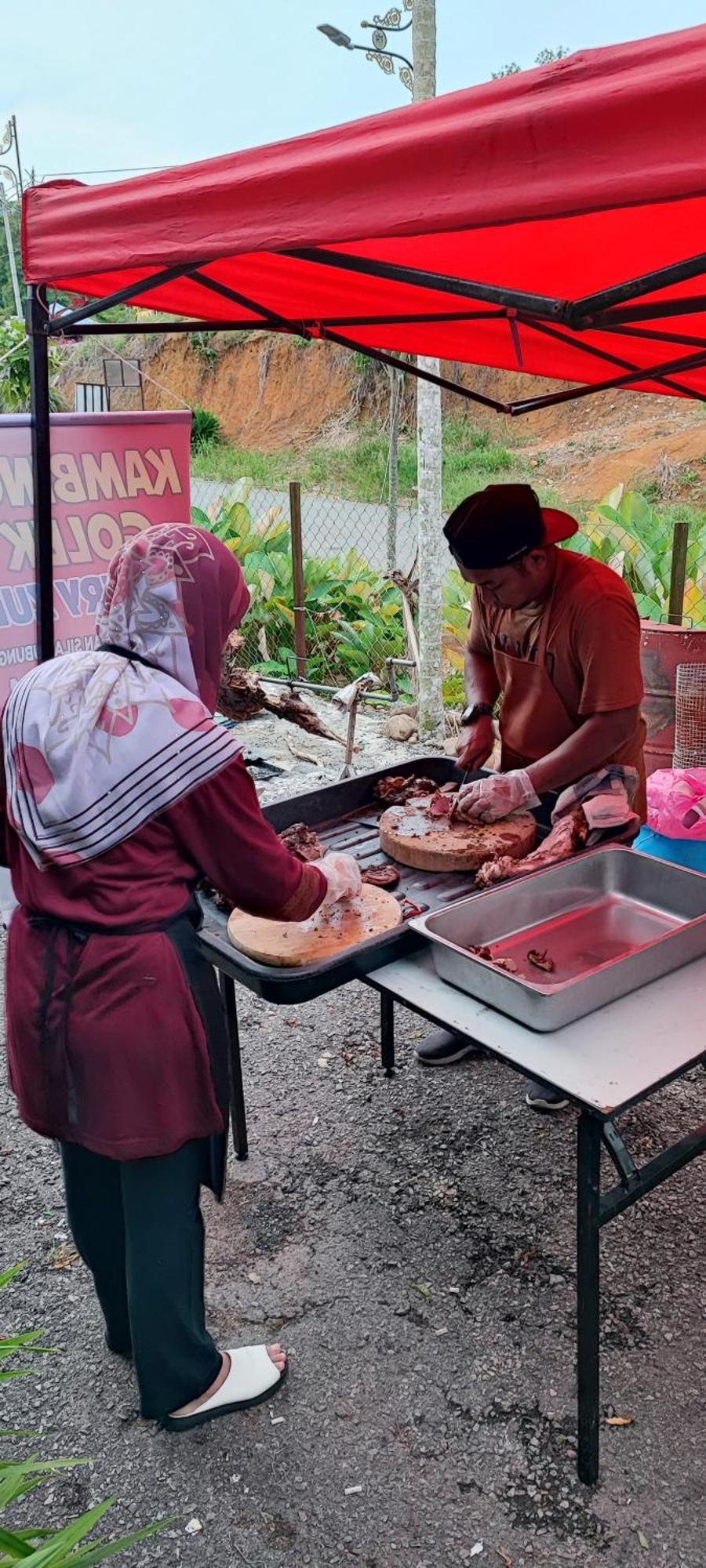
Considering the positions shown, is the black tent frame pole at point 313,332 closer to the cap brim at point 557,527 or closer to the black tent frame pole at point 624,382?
the black tent frame pole at point 624,382

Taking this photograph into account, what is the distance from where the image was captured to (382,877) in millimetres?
2490

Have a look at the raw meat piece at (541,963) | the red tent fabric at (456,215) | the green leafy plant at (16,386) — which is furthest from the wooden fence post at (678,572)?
the green leafy plant at (16,386)

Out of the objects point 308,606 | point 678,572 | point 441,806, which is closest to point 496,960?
point 441,806

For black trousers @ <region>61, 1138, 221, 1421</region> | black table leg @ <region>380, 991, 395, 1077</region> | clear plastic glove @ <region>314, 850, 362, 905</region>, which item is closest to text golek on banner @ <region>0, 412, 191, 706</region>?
black table leg @ <region>380, 991, 395, 1077</region>

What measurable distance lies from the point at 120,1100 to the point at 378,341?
133 inches

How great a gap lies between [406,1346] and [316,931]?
1.10m

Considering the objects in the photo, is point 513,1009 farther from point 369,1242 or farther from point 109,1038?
point 369,1242

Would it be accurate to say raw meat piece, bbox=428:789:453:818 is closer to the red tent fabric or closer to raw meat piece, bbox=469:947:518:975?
raw meat piece, bbox=469:947:518:975

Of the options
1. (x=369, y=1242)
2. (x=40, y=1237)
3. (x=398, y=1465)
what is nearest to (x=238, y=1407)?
(x=398, y=1465)

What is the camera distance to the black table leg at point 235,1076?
8.96ft

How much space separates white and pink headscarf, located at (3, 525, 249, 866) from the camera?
1691 mm

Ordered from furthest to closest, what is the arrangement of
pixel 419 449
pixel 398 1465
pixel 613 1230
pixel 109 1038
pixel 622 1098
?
1. pixel 419 449
2. pixel 613 1230
3. pixel 398 1465
4. pixel 109 1038
5. pixel 622 1098

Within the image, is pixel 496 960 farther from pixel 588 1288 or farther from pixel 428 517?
pixel 428 517

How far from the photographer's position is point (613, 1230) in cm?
275
